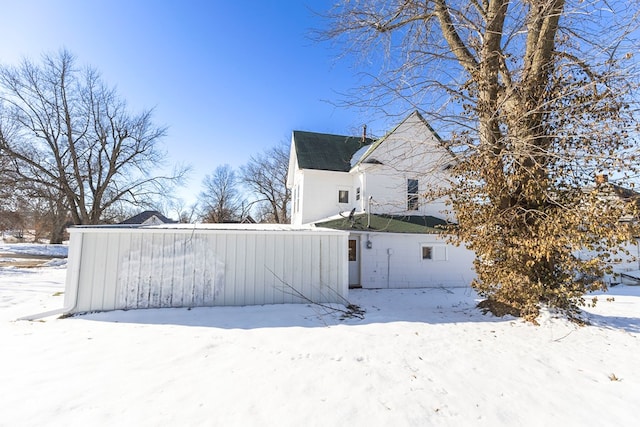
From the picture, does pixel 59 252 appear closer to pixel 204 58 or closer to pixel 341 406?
pixel 204 58

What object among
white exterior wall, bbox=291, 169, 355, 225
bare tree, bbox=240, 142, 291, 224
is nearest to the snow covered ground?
white exterior wall, bbox=291, 169, 355, 225

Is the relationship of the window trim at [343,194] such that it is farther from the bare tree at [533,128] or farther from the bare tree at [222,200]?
the bare tree at [222,200]

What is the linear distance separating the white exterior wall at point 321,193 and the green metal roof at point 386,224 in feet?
6.27

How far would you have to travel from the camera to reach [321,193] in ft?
48.8

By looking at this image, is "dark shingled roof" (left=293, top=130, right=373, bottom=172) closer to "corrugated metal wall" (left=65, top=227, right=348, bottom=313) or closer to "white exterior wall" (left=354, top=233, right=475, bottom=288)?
"white exterior wall" (left=354, top=233, right=475, bottom=288)

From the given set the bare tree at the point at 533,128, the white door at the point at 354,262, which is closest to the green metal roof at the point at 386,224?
the white door at the point at 354,262

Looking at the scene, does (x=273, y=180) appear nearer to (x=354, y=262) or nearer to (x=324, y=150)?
(x=324, y=150)

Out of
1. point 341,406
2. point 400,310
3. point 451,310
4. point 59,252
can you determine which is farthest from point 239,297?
point 59,252

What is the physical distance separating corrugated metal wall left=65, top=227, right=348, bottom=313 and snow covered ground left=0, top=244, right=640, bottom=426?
64 centimetres

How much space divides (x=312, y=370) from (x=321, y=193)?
11.5 meters

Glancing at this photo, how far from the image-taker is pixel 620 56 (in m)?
5.18

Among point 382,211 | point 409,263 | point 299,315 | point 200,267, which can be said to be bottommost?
point 299,315

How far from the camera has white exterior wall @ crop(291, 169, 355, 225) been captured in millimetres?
14672

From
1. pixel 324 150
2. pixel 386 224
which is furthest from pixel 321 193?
pixel 386 224
